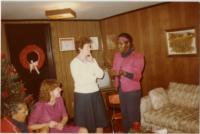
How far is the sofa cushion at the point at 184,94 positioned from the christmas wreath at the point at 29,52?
2.58 m

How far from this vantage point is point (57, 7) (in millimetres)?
4188

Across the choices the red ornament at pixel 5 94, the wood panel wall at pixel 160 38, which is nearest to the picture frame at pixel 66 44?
the wood panel wall at pixel 160 38

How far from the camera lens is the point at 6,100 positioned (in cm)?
213

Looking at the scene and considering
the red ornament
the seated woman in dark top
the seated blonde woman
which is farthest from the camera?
the seated blonde woman

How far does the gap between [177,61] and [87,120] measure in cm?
201

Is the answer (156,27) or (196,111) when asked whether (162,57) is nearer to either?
(156,27)

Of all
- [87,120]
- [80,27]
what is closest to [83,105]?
[87,120]

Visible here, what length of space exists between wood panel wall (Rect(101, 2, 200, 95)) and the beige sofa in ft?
1.01

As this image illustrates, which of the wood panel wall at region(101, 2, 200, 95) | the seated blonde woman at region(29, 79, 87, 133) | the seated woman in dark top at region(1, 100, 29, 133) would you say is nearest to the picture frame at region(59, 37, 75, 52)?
the wood panel wall at region(101, 2, 200, 95)

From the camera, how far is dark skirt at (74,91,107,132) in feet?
10.8

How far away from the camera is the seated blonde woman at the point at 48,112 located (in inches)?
109

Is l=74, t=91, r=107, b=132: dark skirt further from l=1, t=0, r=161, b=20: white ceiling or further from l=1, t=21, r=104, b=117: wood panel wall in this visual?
l=1, t=21, r=104, b=117: wood panel wall

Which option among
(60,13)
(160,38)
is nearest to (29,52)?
(60,13)

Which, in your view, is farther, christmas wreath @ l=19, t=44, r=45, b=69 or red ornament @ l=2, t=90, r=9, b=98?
christmas wreath @ l=19, t=44, r=45, b=69
